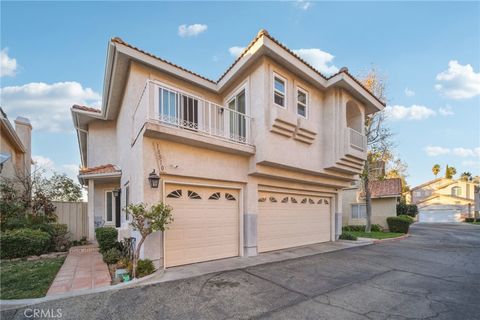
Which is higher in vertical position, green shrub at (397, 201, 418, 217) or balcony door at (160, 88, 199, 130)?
balcony door at (160, 88, 199, 130)

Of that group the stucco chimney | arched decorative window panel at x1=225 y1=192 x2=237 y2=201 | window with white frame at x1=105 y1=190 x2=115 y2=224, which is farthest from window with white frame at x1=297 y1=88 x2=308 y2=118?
the stucco chimney

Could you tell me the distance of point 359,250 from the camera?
35.2 feet

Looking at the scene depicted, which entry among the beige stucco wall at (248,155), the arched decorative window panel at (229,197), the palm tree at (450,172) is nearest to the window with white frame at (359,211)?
the beige stucco wall at (248,155)

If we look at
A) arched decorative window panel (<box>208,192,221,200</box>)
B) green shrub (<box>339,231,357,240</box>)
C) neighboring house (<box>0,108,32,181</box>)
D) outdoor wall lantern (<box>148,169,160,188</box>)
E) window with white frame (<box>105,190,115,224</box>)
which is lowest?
green shrub (<box>339,231,357,240</box>)

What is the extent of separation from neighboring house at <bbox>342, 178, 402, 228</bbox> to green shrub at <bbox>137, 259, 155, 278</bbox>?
18.0 metres

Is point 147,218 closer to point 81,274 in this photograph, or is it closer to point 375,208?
point 81,274

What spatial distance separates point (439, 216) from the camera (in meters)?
38.8

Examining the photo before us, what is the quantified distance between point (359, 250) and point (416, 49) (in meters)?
9.60

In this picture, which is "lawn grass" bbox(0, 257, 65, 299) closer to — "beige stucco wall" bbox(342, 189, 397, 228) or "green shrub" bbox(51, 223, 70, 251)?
"green shrub" bbox(51, 223, 70, 251)

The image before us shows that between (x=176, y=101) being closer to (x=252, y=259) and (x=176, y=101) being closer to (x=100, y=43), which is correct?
(x=100, y=43)

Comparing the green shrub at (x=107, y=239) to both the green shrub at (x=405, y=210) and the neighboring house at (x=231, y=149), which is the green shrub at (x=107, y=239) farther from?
the green shrub at (x=405, y=210)

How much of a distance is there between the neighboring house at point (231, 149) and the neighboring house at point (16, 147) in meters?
3.03

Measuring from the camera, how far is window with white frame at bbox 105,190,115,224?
476 inches

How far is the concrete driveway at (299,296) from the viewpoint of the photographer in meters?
4.41
